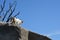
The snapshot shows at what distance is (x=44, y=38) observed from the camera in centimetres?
404

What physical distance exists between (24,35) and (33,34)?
30 cm

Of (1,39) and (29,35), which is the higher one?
(29,35)

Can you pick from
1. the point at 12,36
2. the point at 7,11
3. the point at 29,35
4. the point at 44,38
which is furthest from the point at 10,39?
the point at 7,11

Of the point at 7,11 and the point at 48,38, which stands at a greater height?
the point at 7,11

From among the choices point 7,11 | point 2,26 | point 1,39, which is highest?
point 7,11

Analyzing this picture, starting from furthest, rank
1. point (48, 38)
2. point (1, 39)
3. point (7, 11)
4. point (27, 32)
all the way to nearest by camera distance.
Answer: point (7, 11)
point (48, 38)
point (27, 32)
point (1, 39)

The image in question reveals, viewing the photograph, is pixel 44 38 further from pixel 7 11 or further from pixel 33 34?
pixel 7 11

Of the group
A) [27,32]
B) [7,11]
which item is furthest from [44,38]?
[7,11]

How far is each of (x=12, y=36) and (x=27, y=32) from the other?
1.34 feet

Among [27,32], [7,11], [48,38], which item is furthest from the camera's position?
[7,11]

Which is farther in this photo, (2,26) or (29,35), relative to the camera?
(29,35)

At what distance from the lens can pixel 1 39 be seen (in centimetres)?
347

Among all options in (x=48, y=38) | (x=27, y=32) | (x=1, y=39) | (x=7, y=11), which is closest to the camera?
(x=1, y=39)

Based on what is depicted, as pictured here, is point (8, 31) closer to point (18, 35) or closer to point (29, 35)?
point (18, 35)
